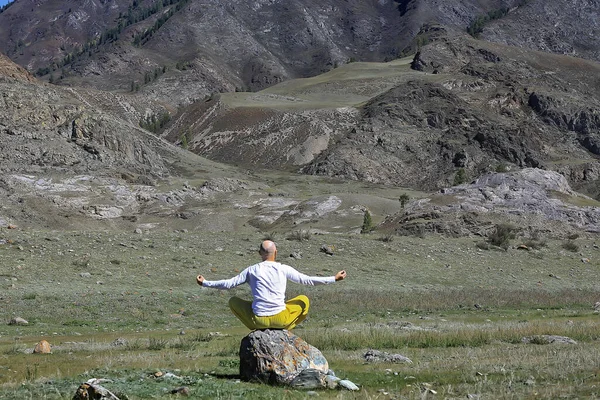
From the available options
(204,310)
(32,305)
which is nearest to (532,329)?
(204,310)

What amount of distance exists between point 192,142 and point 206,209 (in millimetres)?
74133

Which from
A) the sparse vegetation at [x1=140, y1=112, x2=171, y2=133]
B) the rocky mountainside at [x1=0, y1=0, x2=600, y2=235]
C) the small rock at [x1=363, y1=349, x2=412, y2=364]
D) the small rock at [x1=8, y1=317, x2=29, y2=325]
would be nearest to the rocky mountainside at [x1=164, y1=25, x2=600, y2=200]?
the rocky mountainside at [x1=0, y1=0, x2=600, y2=235]

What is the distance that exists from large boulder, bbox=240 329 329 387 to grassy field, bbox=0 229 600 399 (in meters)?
0.30

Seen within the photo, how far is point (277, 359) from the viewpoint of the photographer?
36.4 ft

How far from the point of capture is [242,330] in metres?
22.0

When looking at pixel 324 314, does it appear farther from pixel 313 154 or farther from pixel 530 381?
pixel 313 154

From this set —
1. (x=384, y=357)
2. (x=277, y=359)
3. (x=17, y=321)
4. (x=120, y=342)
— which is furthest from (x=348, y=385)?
(x=17, y=321)

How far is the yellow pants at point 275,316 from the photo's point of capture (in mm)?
11680

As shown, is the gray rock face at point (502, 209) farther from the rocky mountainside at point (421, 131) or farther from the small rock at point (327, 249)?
the rocky mountainside at point (421, 131)

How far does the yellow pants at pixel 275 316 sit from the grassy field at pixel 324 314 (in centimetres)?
95

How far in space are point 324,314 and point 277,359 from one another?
15.8m

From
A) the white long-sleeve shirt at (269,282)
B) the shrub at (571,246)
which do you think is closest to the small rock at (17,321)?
the white long-sleeve shirt at (269,282)

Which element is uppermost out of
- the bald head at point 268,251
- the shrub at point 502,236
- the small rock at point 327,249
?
the bald head at point 268,251

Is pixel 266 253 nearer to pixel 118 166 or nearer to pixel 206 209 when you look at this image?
pixel 206 209
